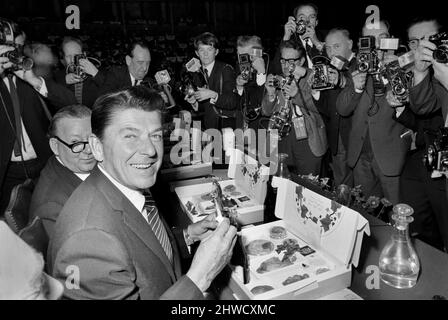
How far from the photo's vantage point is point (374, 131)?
277 centimetres

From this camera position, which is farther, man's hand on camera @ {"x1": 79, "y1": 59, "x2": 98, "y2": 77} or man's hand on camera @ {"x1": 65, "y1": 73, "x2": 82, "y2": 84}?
man's hand on camera @ {"x1": 79, "y1": 59, "x2": 98, "y2": 77}

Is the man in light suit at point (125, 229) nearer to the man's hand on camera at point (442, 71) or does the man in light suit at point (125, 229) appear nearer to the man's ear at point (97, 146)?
the man's ear at point (97, 146)

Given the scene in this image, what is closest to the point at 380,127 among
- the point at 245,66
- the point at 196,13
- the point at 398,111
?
the point at 398,111

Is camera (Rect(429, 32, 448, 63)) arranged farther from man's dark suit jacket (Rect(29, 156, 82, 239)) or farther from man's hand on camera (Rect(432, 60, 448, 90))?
man's dark suit jacket (Rect(29, 156, 82, 239))

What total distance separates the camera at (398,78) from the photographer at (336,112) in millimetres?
466

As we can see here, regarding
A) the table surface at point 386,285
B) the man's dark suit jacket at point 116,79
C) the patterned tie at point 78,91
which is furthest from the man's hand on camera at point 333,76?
the patterned tie at point 78,91

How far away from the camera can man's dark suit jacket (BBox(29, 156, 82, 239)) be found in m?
1.59

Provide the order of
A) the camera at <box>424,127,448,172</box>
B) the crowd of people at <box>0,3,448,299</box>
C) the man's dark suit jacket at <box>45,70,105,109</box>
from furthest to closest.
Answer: the man's dark suit jacket at <box>45,70,105,109</box>
the camera at <box>424,127,448,172</box>
the crowd of people at <box>0,3,448,299</box>

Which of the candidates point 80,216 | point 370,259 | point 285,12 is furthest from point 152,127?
point 285,12

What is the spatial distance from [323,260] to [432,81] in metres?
1.67

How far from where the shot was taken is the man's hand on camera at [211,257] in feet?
3.76

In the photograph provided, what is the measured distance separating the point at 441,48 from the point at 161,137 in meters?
1.65

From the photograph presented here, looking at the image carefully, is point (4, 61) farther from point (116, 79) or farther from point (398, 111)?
point (398, 111)

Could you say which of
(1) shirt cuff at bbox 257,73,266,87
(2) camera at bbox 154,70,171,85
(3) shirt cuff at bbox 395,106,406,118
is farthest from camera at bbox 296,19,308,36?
(2) camera at bbox 154,70,171,85
